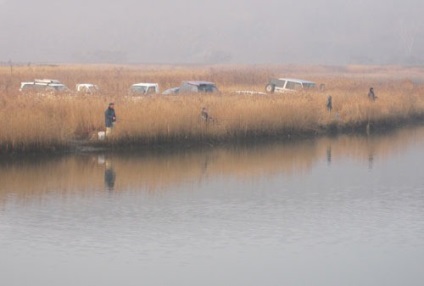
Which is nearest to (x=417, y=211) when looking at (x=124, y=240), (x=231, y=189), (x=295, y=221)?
(x=295, y=221)

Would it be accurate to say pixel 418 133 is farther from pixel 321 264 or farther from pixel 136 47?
pixel 136 47

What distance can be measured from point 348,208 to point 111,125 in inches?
447

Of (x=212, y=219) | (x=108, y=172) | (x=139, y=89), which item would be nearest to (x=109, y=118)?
(x=108, y=172)

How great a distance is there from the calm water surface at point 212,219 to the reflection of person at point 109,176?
0.10ft

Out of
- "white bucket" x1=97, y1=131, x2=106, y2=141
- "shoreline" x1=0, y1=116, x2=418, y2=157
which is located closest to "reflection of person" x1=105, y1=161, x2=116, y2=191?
"shoreline" x1=0, y1=116, x2=418, y2=157

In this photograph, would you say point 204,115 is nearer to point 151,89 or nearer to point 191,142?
point 191,142

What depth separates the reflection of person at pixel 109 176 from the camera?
23.9 m

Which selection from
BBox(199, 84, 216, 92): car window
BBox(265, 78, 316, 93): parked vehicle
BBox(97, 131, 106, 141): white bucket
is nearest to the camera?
BBox(97, 131, 106, 141): white bucket

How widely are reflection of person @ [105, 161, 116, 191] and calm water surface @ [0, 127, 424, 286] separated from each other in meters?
0.03

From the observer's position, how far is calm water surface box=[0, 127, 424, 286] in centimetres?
1556

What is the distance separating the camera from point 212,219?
19562 mm

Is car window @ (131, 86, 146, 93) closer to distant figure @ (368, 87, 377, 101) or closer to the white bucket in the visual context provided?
distant figure @ (368, 87, 377, 101)

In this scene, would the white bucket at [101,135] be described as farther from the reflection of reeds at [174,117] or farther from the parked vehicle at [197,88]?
the parked vehicle at [197,88]

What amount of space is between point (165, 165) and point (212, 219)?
818 cm
